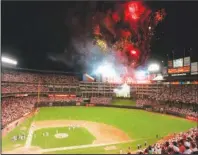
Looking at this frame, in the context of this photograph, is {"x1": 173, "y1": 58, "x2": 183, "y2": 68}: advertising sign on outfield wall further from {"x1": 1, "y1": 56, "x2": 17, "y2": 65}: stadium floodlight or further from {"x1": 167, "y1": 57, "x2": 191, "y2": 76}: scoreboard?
{"x1": 1, "y1": 56, "x2": 17, "y2": 65}: stadium floodlight

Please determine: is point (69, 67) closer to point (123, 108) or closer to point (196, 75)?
point (123, 108)

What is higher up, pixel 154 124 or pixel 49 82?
pixel 49 82

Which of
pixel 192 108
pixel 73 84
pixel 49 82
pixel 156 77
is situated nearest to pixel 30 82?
pixel 49 82

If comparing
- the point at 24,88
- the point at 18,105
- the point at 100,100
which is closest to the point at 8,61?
the point at 24,88

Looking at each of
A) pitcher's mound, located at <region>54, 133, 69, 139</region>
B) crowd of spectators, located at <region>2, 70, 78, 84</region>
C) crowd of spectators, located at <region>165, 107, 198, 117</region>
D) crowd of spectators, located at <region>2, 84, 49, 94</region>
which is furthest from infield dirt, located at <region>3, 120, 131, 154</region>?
crowd of spectators, located at <region>2, 70, 78, 84</region>

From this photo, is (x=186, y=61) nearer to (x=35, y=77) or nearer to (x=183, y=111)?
(x=183, y=111)

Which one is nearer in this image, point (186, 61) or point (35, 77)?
point (186, 61)
